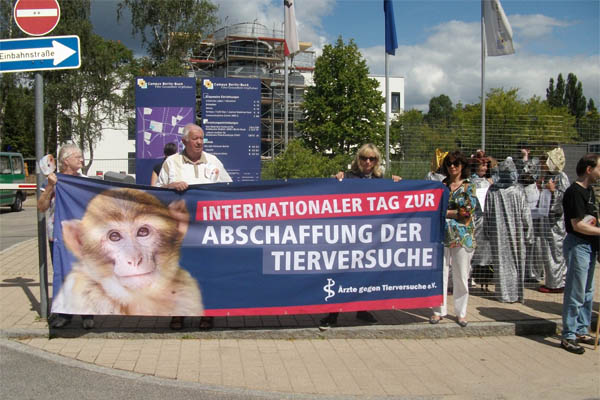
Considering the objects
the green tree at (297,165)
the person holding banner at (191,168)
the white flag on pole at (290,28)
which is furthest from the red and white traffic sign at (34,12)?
the white flag on pole at (290,28)

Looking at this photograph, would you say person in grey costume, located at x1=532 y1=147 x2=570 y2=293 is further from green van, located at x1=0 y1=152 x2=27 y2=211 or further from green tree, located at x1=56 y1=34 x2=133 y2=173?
green tree, located at x1=56 y1=34 x2=133 y2=173

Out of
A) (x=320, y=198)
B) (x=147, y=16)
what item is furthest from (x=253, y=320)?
(x=147, y=16)

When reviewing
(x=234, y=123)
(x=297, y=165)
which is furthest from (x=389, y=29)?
(x=234, y=123)

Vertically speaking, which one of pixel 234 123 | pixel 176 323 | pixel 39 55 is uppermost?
pixel 39 55

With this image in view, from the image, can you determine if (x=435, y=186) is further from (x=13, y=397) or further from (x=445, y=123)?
(x=13, y=397)

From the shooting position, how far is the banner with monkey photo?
18.3 ft

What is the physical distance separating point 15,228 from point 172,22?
24849 mm

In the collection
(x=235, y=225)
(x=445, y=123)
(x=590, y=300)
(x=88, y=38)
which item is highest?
(x=88, y=38)

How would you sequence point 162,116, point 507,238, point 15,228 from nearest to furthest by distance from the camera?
point 507,238, point 162,116, point 15,228

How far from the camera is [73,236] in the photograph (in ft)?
18.2

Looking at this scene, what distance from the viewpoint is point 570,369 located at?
5023 mm

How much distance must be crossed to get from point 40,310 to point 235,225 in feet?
8.39

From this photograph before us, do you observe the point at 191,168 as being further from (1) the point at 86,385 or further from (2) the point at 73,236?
(1) the point at 86,385

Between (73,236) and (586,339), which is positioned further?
(586,339)
